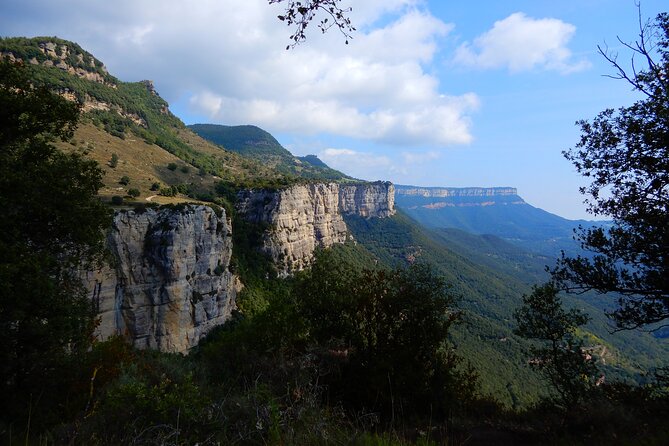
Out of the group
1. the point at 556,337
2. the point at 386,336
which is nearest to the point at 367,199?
the point at 386,336

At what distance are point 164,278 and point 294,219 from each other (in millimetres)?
39854

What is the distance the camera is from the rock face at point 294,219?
67356 mm

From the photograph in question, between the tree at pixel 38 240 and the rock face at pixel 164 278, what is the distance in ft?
79.2

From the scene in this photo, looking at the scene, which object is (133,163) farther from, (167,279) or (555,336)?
(555,336)

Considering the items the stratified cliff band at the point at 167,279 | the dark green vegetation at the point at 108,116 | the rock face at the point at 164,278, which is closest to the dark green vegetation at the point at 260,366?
the stratified cliff band at the point at 167,279

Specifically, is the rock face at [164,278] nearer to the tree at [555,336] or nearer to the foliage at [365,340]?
the foliage at [365,340]

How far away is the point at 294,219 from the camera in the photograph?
75250mm

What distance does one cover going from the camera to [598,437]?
7.15 m

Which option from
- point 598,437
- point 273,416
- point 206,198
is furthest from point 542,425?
point 206,198

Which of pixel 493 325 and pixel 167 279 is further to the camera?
pixel 493 325

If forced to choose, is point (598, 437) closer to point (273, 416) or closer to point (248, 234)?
point (273, 416)

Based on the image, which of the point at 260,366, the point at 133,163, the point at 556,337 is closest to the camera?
the point at 260,366

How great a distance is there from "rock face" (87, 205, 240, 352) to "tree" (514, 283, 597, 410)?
32183mm

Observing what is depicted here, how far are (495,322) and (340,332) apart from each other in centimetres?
8769
